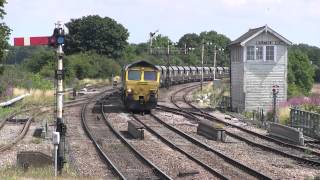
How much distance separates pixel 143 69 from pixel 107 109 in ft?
13.4

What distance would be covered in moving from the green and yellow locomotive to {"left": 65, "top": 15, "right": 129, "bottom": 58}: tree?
6918cm

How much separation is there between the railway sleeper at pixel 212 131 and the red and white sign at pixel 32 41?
31.7ft

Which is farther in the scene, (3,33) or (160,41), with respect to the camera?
(160,41)

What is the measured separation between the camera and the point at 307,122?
2511 centimetres

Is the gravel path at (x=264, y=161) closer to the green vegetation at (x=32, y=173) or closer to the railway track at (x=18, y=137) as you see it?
the green vegetation at (x=32, y=173)

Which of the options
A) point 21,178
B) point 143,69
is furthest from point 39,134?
point 143,69

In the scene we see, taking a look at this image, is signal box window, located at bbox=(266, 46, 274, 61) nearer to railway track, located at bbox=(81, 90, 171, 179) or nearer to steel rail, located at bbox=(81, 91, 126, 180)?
steel rail, located at bbox=(81, 91, 126, 180)

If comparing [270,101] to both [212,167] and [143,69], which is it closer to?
[143,69]

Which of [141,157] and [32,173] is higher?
[32,173]

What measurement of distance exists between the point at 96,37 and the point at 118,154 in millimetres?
86641

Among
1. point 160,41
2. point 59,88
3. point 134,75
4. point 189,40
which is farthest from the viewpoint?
point 189,40

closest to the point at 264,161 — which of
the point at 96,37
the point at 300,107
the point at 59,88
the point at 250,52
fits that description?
the point at 59,88

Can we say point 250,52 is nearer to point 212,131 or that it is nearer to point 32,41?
point 212,131

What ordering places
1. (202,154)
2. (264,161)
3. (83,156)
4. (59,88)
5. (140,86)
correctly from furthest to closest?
(140,86) < (202,154) < (83,156) < (264,161) < (59,88)
